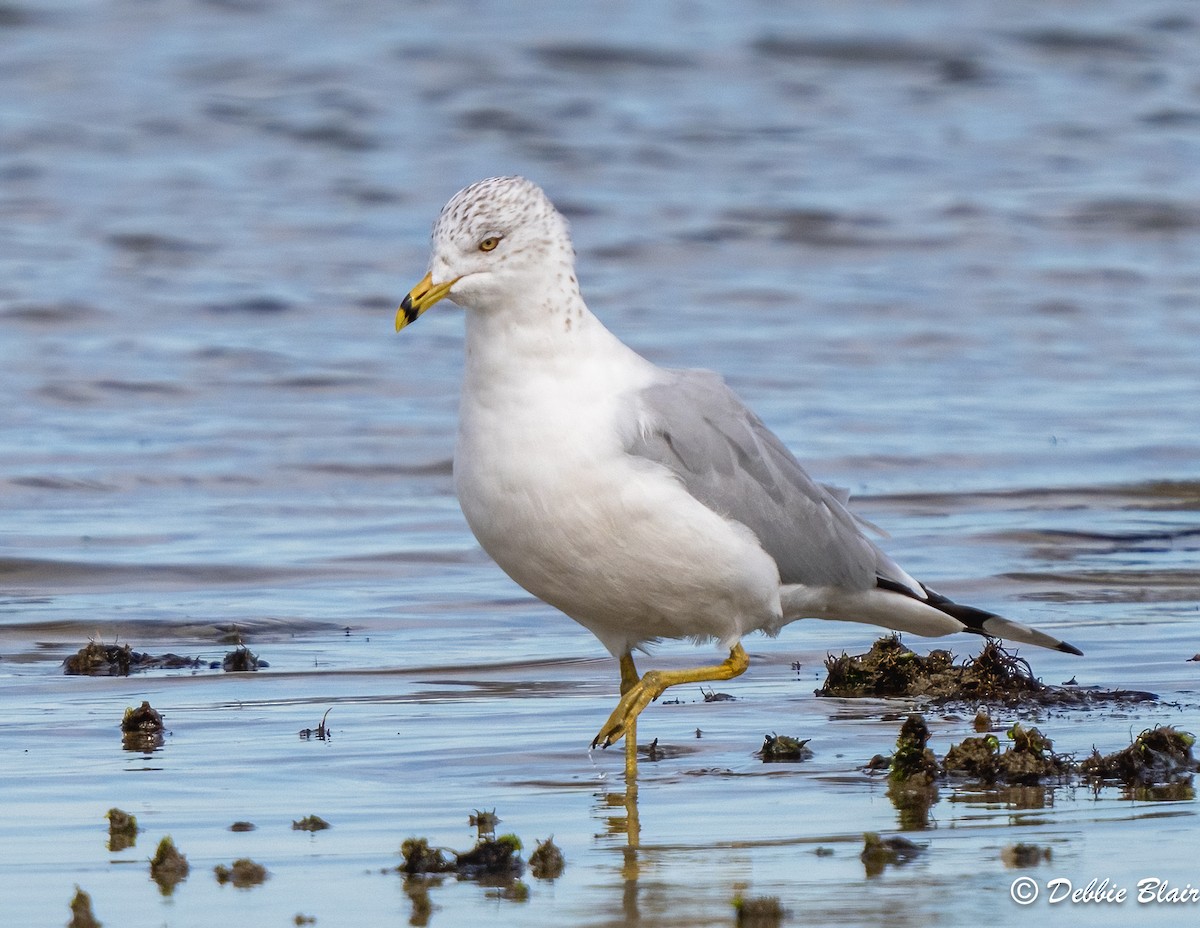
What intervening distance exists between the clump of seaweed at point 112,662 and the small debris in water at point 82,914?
10.1 ft

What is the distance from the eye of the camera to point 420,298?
535 cm

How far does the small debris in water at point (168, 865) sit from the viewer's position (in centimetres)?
413

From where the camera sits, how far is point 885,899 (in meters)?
3.95

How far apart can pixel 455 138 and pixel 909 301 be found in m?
6.53

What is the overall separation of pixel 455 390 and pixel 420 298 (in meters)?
7.93

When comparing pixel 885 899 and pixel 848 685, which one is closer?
pixel 885 899

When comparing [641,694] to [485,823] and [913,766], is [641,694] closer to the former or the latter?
[913,766]

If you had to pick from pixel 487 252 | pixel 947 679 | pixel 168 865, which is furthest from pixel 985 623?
pixel 168 865

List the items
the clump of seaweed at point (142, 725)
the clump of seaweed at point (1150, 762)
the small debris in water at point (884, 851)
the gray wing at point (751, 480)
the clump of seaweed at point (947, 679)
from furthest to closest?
1. the clump of seaweed at point (947, 679)
2. the clump of seaweed at point (142, 725)
3. the gray wing at point (751, 480)
4. the clump of seaweed at point (1150, 762)
5. the small debris in water at point (884, 851)

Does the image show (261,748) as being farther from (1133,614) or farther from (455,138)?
(455,138)

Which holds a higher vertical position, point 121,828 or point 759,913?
point 121,828

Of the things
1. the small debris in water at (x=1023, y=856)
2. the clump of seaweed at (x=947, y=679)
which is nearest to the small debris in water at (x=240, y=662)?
the clump of seaweed at (x=947, y=679)

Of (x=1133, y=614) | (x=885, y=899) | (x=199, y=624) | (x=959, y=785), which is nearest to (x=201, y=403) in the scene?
(x=199, y=624)

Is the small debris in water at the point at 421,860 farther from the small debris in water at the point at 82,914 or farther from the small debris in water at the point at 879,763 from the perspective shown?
the small debris in water at the point at 879,763
